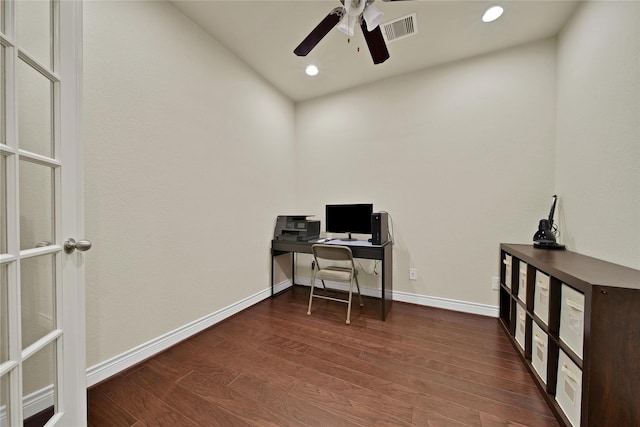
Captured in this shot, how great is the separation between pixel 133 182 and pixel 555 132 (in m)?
3.53

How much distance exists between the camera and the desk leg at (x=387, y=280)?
236cm

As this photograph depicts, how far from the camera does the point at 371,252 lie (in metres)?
2.38

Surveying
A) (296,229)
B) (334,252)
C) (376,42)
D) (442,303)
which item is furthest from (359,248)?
(376,42)

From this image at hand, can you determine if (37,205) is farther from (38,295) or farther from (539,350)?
(539,350)

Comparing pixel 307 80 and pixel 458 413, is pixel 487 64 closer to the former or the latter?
pixel 307 80

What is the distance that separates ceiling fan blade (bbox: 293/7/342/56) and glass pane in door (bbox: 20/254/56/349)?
190 centimetres

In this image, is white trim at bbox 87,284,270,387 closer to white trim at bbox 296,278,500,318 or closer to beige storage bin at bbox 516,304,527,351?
white trim at bbox 296,278,500,318

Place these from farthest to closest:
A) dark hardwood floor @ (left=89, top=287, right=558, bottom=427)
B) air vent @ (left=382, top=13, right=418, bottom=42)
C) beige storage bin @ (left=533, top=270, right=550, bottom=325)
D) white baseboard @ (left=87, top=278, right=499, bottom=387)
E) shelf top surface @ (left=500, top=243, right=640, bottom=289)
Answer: air vent @ (left=382, top=13, right=418, bottom=42)
white baseboard @ (left=87, top=278, right=499, bottom=387)
beige storage bin @ (left=533, top=270, right=550, bottom=325)
dark hardwood floor @ (left=89, top=287, right=558, bottom=427)
shelf top surface @ (left=500, top=243, right=640, bottom=289)

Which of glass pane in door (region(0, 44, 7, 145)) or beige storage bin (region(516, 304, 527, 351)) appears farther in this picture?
beige storage bin (region(516, 304, 527, 351))

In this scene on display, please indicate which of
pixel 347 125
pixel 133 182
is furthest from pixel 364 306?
pixel 133 182

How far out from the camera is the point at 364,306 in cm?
270

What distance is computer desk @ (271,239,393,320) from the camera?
2.36m

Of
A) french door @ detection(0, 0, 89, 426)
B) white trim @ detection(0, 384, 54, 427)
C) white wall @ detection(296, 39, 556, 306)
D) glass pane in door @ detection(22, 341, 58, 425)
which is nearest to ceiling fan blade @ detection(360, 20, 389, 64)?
white wall @ detection(296, 39, 556, 306)

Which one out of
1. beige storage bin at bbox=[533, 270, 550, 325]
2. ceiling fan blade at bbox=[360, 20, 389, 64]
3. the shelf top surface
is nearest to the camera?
the shelf top surface
